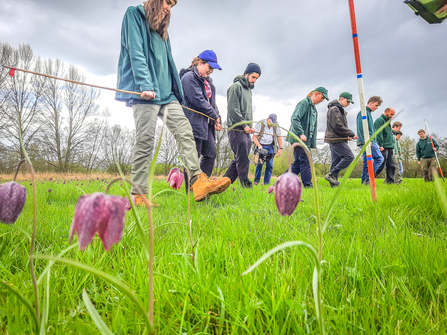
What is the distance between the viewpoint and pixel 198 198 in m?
2.87

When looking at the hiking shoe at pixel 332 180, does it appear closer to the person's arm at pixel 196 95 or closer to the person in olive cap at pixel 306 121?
the person in olive cap at pixel 306 121

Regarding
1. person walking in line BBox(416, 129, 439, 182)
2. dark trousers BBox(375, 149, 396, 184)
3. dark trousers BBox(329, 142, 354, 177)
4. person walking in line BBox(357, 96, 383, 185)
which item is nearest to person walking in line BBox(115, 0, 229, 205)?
dark trousers BBox(329, 142, 354, 177)

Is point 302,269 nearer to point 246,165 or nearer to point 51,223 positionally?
point 51,223

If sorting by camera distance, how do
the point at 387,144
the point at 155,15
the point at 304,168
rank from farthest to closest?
the point at 387,144
the point at 304,168
the point at 155,15

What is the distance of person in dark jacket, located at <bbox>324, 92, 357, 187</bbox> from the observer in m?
5.58

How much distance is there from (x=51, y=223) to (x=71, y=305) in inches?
46.5

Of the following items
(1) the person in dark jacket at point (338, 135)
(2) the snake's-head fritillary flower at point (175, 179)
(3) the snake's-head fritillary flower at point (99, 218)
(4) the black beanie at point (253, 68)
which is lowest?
(3) the snake's-head fritillary flower at point (99, 218)

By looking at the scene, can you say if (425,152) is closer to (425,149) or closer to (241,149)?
(425,149)

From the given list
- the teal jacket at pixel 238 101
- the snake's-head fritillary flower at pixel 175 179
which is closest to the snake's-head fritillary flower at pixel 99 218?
the snake's-head fritillary flower at pixel 175 179

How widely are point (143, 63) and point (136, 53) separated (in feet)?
0.37

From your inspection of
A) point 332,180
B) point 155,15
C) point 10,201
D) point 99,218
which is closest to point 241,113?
point 155,15

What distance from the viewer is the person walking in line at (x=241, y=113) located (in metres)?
4.39

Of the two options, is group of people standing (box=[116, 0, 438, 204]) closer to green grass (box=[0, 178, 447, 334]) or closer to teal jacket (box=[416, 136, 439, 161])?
green grass (box=[0, 178, 447, 334])

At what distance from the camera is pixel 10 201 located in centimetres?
74
